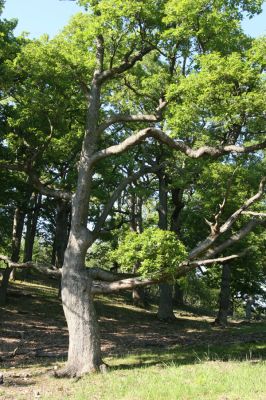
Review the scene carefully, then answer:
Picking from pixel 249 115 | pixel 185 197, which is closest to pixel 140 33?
pixel 249 115

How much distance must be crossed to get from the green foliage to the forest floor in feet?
8.17

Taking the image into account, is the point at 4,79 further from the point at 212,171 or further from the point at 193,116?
the point at 212,171

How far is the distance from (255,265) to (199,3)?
18617mm

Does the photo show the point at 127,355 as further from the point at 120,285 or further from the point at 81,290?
the point at 81,290

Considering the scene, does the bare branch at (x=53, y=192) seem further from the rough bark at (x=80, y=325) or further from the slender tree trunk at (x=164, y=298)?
the slender tree trunk at (x=164, y=298)

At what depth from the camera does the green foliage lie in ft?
36.2

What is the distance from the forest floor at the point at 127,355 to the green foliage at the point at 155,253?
2.49 meters

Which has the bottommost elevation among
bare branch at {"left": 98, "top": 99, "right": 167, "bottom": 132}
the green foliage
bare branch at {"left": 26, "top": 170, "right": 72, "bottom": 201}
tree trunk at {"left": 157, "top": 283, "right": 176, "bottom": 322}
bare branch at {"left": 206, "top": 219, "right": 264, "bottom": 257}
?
tree trunk at {"left": 157, "top": 283, "right": 176, "bottom": 322}

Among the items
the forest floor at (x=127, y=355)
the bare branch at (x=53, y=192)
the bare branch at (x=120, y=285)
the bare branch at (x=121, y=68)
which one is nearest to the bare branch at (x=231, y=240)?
the bare branch at (x=120, y=285)

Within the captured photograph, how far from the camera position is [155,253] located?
11234 mm

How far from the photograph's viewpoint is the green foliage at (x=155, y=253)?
11.0 metres

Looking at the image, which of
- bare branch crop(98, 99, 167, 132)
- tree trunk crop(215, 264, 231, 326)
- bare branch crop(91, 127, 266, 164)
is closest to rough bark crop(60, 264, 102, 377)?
bare branch crop(91, 127, 266, 164)

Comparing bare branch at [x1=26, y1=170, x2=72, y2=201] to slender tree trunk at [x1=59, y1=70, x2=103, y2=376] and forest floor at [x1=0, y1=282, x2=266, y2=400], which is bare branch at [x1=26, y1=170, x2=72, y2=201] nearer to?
slender tree trunk at [x1=59, y1=70, x2=103, y2=376]

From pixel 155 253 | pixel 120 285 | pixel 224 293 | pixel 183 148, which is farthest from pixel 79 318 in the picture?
pixel 224 293
